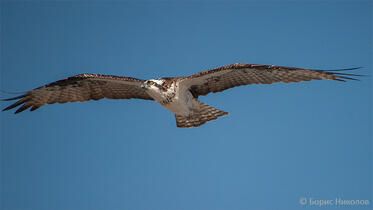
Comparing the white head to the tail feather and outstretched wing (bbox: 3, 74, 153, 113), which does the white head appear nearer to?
outstretched wing (bbox: 3, 74, 153, 113)

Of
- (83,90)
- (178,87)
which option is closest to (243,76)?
(178,87)

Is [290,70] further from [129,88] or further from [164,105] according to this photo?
[129,88]

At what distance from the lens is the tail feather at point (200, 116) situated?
10555mm

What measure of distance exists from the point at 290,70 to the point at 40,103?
20.7 ft

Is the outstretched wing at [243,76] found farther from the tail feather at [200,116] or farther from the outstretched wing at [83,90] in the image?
the outstretched wing at [83,90]

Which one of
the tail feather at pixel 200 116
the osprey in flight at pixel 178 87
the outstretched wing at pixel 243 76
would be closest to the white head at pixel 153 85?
the osprey in flight at pixel 178 87

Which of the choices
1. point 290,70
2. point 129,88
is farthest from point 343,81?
point 129,88

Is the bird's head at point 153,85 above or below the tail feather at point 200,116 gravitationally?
above

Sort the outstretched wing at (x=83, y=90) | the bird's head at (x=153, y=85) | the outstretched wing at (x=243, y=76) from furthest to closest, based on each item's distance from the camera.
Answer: the outstretched wing at (x=83, y=90) → the bird's head at (x=153, y=85) → the outstretched wing at (x=243, y=76)

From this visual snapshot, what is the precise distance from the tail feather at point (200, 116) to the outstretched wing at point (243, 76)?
0.39m

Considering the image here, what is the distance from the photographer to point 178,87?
9.95m

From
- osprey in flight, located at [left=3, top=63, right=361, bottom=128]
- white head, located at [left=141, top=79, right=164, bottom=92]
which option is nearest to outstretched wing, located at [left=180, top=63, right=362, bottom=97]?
osprey in flight, located at [left=3, top=63, right=361, bottom=128]

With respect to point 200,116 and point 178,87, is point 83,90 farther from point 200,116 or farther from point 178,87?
point 200,116

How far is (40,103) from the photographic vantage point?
1080 cm
